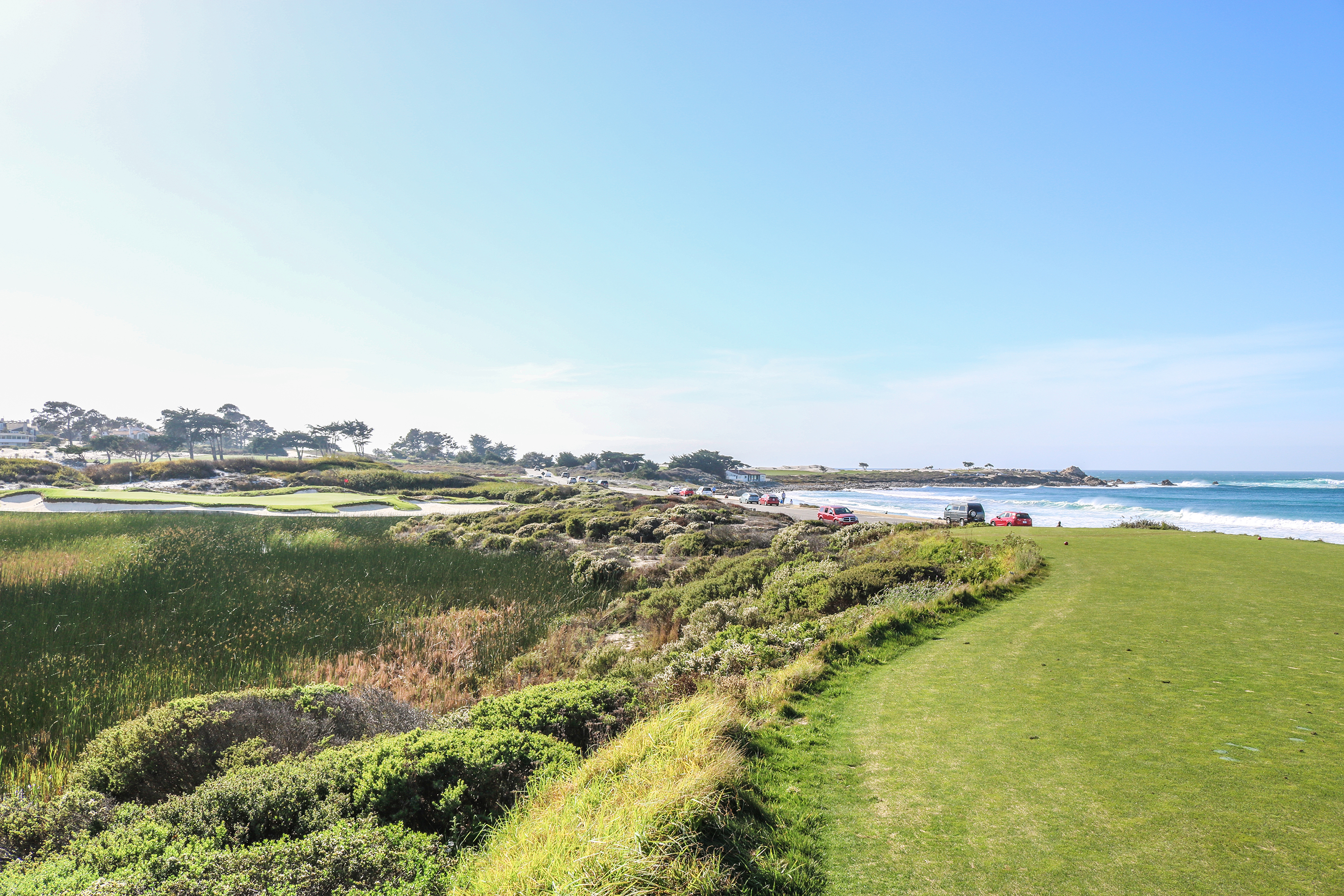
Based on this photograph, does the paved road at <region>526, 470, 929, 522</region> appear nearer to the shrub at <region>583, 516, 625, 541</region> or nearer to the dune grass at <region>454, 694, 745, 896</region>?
the shrub at <region>583, 516, 625, 541</region>

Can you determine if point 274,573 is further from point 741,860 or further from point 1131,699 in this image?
point 1131,699

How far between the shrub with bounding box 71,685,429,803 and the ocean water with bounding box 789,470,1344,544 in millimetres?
48312

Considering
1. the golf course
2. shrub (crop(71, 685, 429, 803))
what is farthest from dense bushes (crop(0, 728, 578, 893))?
the golf course

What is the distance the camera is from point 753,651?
10.2m

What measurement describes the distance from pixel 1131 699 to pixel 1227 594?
752 cm

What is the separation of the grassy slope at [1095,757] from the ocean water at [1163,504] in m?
41.4

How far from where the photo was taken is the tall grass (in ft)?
29.3

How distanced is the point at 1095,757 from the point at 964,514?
38591 millimetres

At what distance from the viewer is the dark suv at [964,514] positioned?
125 ft

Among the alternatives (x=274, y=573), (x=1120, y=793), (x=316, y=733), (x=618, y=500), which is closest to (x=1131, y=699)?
(x=1120, y=793)

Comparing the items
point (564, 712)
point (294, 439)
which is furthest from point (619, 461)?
point (564, 712)

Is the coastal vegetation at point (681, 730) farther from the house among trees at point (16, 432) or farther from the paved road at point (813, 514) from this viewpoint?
the house among trees at point (16, 432)

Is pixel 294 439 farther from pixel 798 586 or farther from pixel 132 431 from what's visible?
pixel 798 586

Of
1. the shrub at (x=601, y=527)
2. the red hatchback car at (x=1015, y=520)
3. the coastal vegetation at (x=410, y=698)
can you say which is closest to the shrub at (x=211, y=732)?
the coastal vegetation at (x=410, y=698)
